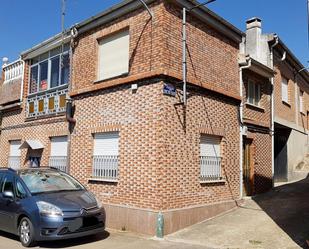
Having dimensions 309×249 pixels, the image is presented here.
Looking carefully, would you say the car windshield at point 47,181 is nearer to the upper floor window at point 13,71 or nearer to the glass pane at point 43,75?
the glass pane at point 43,75

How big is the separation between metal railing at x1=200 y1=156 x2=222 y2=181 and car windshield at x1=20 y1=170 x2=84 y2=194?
3840 millimetres

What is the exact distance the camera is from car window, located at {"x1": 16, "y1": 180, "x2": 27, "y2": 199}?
915 cm

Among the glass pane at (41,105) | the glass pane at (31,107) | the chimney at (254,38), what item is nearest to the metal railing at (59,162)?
the glass pane at (41,105)

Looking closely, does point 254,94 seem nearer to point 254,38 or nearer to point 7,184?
point 254,38

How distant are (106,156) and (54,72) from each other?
5.28 m

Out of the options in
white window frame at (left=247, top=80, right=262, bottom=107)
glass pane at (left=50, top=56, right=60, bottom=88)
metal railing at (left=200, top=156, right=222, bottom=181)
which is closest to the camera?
metal railing at (left=200, top=156, right=222, bottom=181)

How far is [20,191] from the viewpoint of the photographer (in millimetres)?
9297

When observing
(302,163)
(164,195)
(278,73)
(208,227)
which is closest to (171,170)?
(164,195)

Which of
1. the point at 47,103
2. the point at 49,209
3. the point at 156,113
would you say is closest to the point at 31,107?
the point at 47,103

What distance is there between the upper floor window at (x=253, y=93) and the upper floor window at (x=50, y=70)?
270 inches

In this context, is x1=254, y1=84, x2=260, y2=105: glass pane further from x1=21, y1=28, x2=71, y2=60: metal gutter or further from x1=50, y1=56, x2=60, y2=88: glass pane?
x1=50, y1=56, x2=60, y2=88: glass pane

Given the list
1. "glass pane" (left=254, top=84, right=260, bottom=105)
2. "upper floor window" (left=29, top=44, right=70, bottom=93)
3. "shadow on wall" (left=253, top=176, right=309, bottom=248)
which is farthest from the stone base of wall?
"upper floor window" (left=29, top=44, right=70, bottom=93)

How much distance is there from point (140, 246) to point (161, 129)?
10.0 feet

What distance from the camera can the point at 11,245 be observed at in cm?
883
